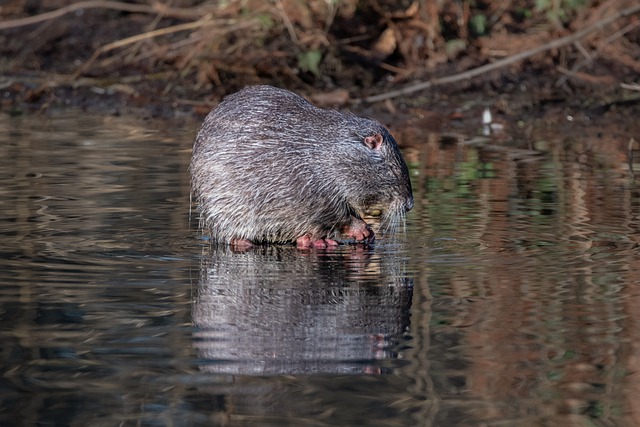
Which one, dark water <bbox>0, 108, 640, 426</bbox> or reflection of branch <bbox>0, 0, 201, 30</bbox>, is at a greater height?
reflection of branch <bbox>0, 0, 201, 30</bbox>

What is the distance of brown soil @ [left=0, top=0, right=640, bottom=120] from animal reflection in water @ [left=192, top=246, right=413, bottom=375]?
7.58 m

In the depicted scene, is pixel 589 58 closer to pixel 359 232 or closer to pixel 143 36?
pixel 143 36

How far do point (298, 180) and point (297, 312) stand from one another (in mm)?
1995

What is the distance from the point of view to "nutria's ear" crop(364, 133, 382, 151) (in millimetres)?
7996

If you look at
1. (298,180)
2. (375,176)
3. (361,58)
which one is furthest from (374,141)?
(361,58)

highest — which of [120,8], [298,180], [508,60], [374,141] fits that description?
[120,8]

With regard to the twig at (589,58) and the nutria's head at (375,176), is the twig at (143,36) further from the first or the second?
the nutria's head at (375,176)

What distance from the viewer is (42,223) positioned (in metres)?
8.35

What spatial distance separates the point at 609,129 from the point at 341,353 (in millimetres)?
8824

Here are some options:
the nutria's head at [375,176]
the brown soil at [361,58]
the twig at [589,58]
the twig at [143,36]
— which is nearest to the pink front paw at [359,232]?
the nutria's head at [375,176]

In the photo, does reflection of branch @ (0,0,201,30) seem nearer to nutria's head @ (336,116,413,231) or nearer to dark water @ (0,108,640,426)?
dark water @ (0,108,640,426)

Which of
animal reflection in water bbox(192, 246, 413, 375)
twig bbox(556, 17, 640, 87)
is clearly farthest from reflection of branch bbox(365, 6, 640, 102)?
animal reflection in water bbox(192, 246, 413, 375)

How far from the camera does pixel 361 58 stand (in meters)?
15.8

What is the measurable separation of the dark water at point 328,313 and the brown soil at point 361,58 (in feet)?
17.0
